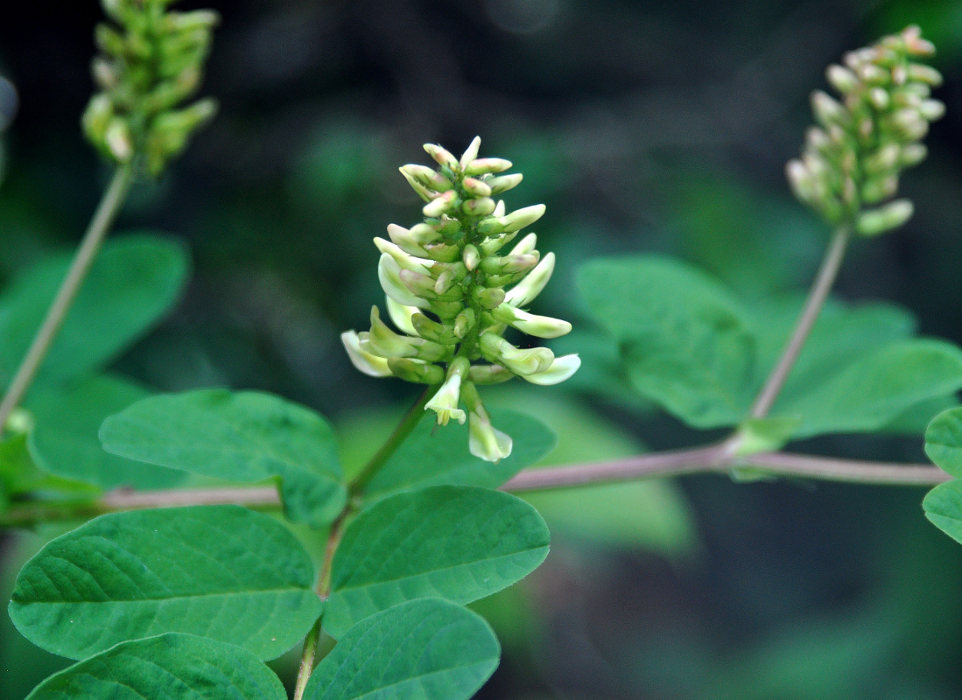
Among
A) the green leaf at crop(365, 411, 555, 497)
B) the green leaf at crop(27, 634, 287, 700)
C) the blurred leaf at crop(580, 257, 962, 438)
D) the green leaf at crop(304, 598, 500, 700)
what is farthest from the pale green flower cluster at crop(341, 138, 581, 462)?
the blurred leaf at crop(580, 257, 962, 438)

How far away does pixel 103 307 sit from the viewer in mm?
2084

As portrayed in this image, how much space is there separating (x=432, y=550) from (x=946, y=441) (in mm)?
848

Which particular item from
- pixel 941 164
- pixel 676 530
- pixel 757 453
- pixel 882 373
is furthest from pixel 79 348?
pixel 941 164

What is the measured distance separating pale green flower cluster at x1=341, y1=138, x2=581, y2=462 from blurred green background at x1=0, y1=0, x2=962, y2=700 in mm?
2069

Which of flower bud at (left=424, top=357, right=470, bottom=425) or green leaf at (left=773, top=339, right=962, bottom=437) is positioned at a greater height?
flower bud at (left=424, top=357, right=470, bottom=425)

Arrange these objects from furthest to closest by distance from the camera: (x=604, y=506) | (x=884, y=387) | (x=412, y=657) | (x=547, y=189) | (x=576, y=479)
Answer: (x=547, y=189) < (x=604, y=506) < (x=884, y=387) < (x=576, y=479) < (x=412, y=657)

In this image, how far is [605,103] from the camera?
4.93 meters

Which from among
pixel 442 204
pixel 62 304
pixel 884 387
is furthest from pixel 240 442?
pixel 884 387

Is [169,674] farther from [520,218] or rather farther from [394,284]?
[520,218]

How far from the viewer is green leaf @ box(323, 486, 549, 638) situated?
119 cm

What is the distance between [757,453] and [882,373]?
318mm

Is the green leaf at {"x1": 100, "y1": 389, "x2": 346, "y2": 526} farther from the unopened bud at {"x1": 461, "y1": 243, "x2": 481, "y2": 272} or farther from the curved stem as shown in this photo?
the unopened bud at {"x1": 461, "y1": 243, "x2": 481, "y2": 272}

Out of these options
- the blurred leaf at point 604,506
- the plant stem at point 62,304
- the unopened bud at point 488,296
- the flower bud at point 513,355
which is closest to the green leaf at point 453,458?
the flower bud at point 513,355

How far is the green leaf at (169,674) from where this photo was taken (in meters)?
1.04
